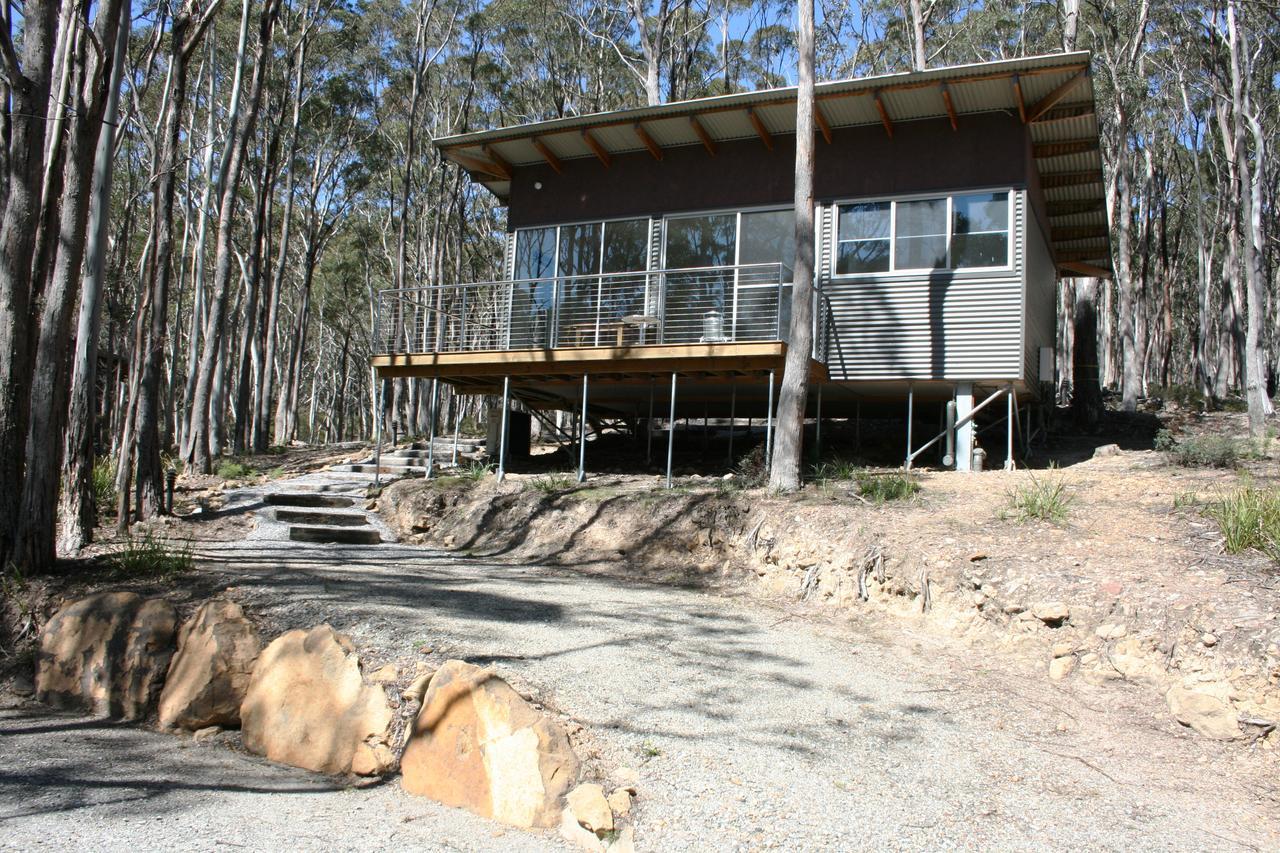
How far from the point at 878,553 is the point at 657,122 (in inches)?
317

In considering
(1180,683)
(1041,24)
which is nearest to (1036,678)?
(1180,683)

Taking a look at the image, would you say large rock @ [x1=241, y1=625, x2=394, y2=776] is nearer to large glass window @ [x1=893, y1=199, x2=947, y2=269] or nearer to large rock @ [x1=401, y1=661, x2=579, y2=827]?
large rock @ [x1=401, y1=661, x2=579, y2=827]

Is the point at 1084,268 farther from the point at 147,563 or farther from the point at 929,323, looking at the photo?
the point at 147,563

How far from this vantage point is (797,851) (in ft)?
13.5

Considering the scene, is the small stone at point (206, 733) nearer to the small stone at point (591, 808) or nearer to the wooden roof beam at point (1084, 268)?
the small stone at point (591, 808)

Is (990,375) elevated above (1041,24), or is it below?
below

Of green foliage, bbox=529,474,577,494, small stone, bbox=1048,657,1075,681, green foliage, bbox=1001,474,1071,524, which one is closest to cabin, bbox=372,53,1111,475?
green foliage, bbox=529,474,577,494

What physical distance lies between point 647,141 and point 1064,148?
630 cm

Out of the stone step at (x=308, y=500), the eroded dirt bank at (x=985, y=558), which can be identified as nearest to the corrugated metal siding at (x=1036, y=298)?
the eroded dirt bank at (x=985, y=558)

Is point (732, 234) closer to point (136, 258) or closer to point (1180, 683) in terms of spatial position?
point (1180, 683)

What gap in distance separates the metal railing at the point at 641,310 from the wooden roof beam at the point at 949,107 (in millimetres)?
3015

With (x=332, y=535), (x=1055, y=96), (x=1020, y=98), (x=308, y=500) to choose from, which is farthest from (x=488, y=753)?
(x=1055, y=96)

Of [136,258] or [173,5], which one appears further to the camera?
[136,258]

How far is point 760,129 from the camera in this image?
13.4 meters
